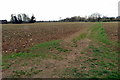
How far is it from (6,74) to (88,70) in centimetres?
316

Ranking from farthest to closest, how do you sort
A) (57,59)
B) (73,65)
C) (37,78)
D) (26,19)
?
(26,19) → (57,59) → (73,65) → (37,78)

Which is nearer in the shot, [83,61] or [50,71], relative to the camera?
[50,71]

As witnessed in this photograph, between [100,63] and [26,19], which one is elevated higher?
[26,19]

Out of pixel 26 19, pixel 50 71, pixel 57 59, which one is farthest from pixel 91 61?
pixel 26 19

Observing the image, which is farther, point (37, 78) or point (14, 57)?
point (14, 57)

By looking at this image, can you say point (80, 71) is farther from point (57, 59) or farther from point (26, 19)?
point (26, 19)

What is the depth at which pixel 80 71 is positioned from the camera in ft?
13.6

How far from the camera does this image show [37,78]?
3713 millimetres

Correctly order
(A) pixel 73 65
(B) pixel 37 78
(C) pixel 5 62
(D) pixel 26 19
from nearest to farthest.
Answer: (B) pixel 37 78 < (A) pixel 73 65 < (C) pixel 5 62 < (D) pixel 26 19

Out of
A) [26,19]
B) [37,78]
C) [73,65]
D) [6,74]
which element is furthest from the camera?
[26,19]

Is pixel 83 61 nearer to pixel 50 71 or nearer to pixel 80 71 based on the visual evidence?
pixel 80 71

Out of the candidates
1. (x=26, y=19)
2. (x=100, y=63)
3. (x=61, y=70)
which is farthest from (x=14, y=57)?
(x=26, y=19)

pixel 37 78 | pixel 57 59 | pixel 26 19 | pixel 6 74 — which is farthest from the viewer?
pixel 26 19

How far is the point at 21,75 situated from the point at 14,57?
210 cm
